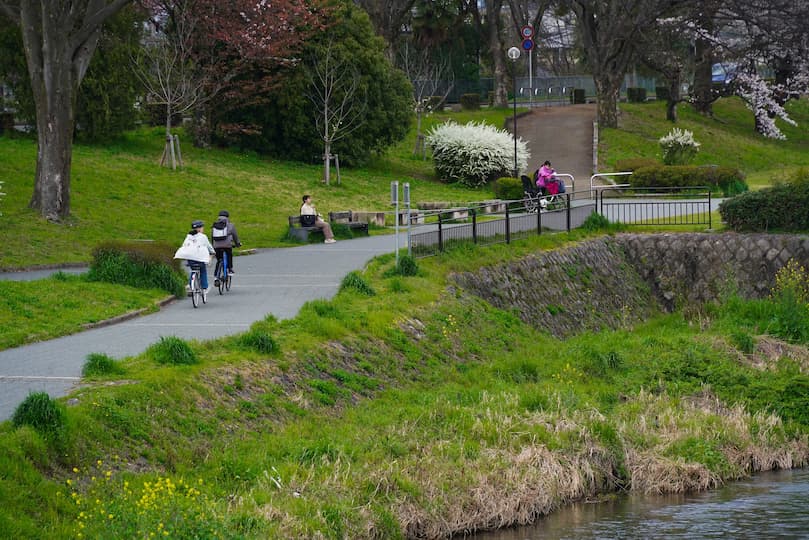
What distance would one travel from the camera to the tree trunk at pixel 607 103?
174ft

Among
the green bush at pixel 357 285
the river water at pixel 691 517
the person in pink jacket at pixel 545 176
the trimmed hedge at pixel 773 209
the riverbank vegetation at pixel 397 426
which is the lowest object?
the river water at pixel 691 517

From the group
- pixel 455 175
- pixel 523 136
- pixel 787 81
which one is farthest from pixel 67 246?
pixel 787 81

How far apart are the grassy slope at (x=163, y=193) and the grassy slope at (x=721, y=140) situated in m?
9.79

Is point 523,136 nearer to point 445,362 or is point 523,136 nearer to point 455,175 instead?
point 455,175

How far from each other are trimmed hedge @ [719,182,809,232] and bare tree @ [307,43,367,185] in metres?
17.3

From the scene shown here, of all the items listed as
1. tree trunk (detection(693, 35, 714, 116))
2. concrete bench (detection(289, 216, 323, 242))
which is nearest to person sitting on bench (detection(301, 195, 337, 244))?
concrete bench (detection(289, 216, 323, 242))

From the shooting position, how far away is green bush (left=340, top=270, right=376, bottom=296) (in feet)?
66.0

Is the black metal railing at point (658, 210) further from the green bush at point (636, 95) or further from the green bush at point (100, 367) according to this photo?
the green bush at point (636, 95)

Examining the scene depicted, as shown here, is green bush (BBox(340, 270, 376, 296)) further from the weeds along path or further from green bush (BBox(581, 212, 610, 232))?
green bush (BBox(581, 212, 610, 232))

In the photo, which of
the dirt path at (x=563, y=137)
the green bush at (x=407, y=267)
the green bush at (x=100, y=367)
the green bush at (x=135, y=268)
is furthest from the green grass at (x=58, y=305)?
the dirt path at (x=563, y=137)

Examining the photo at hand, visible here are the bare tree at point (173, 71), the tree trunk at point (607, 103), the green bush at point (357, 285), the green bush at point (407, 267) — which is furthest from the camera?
the tree trunk at point (607, 103)

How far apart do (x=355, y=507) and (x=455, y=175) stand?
1279 inches

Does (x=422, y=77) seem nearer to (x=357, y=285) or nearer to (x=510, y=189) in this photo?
(x=510, y=189)

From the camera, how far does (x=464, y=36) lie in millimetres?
68688
